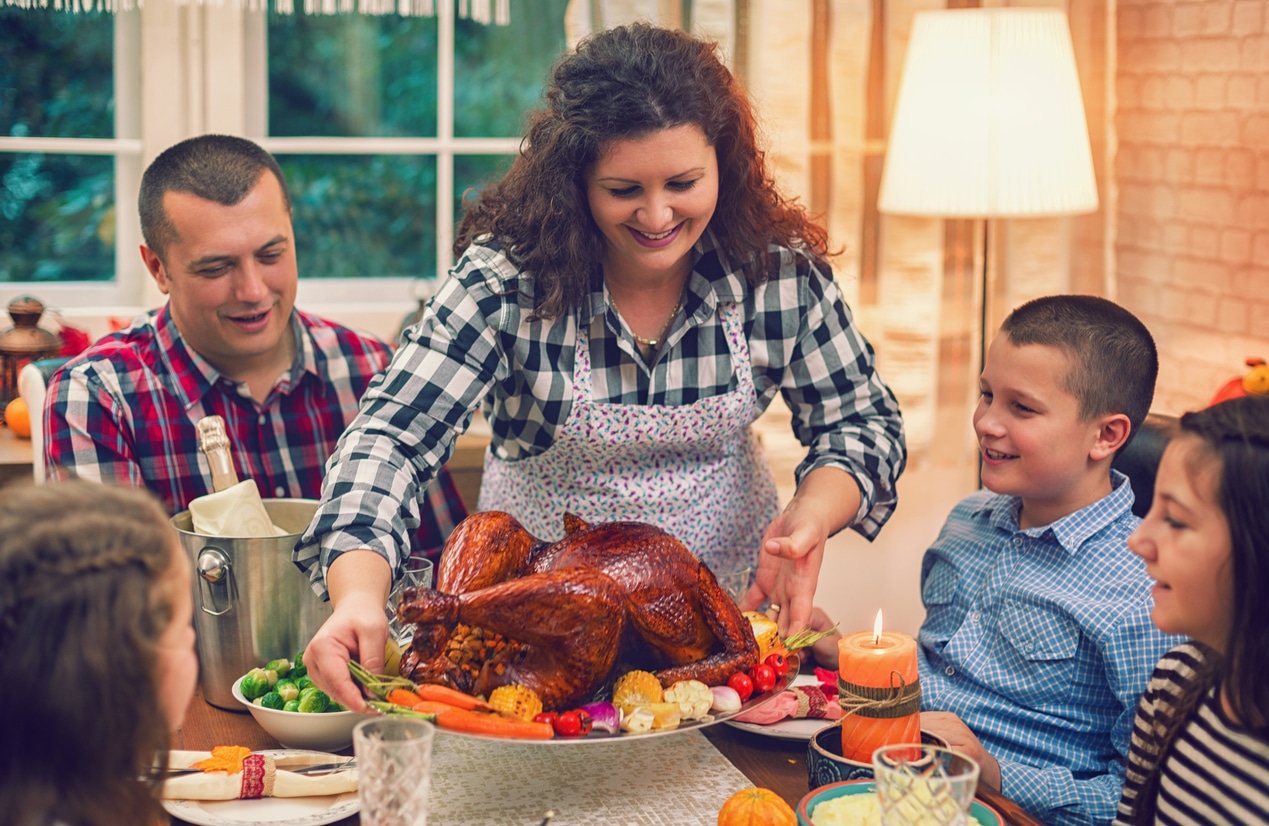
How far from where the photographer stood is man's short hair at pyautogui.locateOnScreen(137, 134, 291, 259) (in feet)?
6.08

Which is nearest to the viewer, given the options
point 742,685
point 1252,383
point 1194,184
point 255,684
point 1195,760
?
point 1195,760

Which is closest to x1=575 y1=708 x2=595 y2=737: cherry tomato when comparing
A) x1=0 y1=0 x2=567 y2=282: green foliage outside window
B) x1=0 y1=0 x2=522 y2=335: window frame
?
x1=0 y1=0 x2=522 y2=335: window frame

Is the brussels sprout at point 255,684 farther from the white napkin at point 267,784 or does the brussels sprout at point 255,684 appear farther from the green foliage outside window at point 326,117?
the green foliage outside window at point 326,117

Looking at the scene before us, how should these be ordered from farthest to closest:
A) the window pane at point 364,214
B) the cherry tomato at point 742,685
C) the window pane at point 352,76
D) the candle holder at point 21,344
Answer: the window pane at point 364,214, the window pane at point 352,76, the candle holder at point 21,344, the cherry tomato at point 742,685

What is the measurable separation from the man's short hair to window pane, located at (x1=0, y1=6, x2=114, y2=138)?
1111 mm

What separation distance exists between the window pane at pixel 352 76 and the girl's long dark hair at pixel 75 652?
2317mm

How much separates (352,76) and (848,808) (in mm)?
2455

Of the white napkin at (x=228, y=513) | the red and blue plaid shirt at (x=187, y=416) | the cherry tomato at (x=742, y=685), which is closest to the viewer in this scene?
the cherry tomato at (x=742, y=685)

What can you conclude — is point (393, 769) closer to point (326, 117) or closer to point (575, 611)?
point (575, 611)

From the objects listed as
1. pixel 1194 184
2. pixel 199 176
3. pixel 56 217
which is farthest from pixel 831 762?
pixel 56 217

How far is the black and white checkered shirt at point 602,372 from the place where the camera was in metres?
1.47

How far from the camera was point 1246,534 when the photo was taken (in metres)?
0.92

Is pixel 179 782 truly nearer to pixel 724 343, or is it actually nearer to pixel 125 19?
pixel 724 343

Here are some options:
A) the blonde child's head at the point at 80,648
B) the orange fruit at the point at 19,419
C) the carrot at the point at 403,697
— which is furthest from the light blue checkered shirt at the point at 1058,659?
the orange fruit at the point at 19,419
